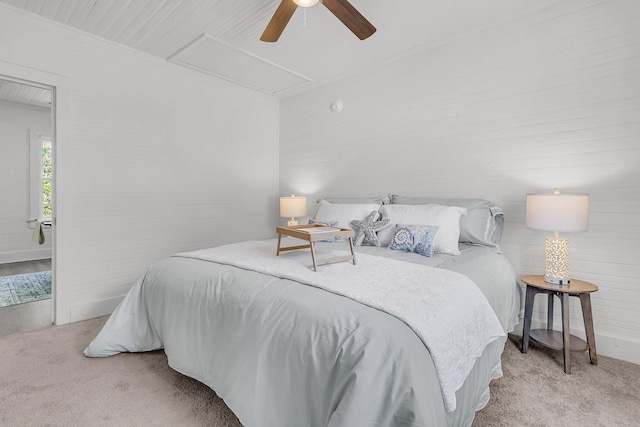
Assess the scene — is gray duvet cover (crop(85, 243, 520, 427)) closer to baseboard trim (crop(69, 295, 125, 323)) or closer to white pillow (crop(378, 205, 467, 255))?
white pillow (crop(378, 205, 467, 255))

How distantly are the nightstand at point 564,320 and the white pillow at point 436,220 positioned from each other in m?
0.60

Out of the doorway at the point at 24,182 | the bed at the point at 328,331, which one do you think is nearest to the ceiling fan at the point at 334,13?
the bed at the point at 328,331

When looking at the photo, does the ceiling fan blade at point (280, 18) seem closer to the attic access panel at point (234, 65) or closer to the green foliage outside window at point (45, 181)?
the attic access panel at point (234, 65)

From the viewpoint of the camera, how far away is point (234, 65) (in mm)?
3545

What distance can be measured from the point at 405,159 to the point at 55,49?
3394 millimetres

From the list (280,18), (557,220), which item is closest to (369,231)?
(557,220)

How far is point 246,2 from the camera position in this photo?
2439 millimetres

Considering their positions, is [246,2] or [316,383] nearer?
[316,383]

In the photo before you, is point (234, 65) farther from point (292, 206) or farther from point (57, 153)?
point (57, 153)

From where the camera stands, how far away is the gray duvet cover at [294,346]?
1046 mm

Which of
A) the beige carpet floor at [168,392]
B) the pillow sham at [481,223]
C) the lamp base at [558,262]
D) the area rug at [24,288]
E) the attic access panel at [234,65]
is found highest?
the attic access panel at [234,65]

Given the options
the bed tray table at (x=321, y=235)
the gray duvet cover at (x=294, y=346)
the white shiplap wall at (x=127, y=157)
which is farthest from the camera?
the white shiplap wall at (x=127, y=157)

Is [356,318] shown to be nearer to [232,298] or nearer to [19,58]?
[232,298]

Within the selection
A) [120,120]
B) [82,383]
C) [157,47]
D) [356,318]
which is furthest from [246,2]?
[82,383]
